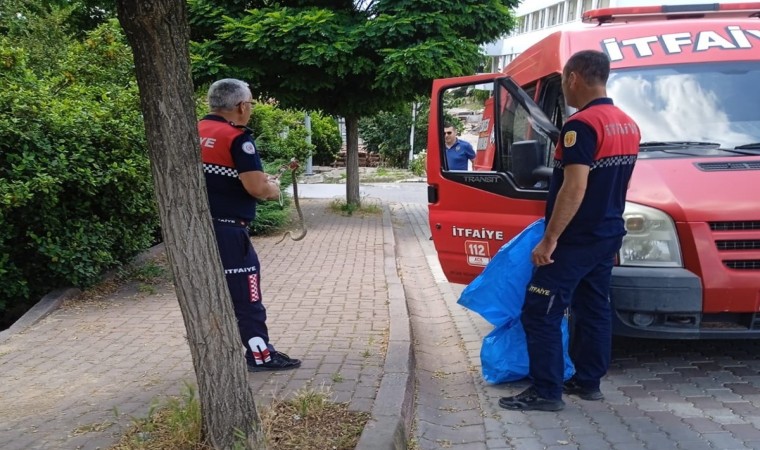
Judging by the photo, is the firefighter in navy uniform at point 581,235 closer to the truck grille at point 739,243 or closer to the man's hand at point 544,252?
the man's hand at point 544,252

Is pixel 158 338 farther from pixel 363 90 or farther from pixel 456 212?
pixel 363 90

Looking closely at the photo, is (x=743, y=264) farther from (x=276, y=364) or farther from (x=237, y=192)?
(x=237, y=192)

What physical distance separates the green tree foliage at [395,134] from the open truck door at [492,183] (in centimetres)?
2200

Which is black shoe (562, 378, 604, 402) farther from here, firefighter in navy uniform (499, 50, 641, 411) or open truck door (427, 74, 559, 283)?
open truck door (427, 74, 559, 283)

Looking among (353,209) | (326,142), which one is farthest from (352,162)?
(326,142)

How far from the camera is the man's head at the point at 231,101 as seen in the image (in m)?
4.19

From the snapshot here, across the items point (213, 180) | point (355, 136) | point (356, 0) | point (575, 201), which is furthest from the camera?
point (355, 136)

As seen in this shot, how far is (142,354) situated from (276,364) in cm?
113

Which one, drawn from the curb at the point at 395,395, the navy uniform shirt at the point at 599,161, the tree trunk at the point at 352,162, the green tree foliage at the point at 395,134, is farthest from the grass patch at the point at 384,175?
the navy uniform shirt at the point at 599,161

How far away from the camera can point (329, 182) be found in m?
21.7

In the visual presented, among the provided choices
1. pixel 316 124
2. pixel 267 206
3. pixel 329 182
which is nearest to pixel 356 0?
pixel 267 206

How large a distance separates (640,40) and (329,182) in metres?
16.8

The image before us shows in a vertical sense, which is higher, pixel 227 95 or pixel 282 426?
pixel 227 95

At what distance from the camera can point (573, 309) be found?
4297 millimetres
